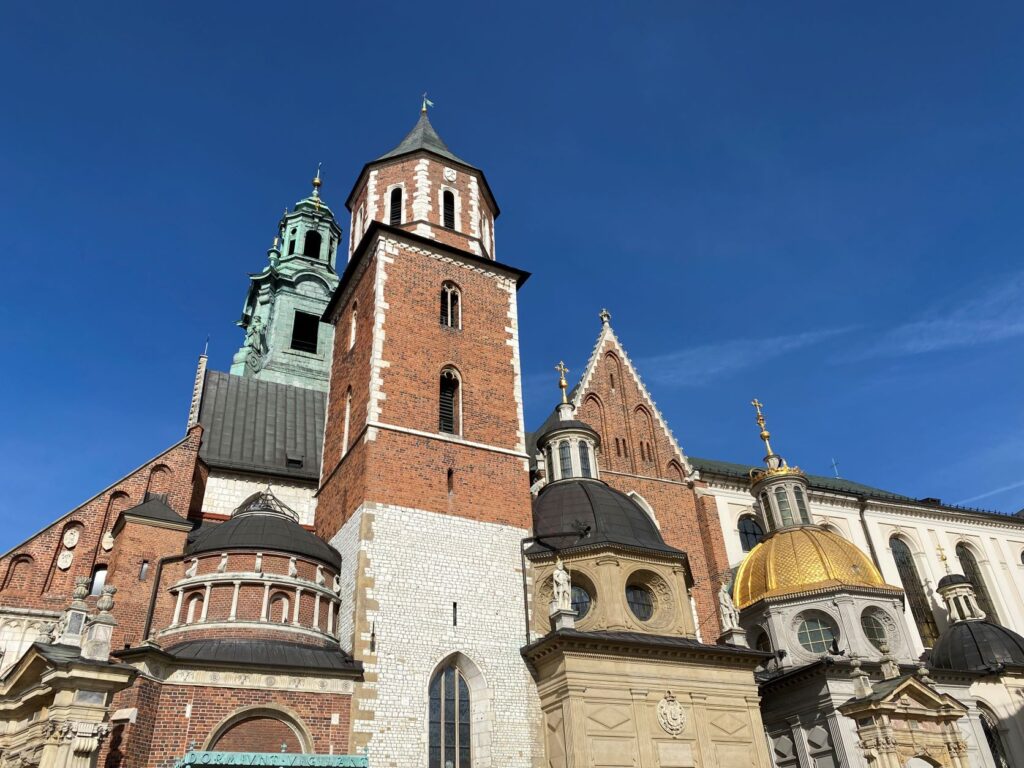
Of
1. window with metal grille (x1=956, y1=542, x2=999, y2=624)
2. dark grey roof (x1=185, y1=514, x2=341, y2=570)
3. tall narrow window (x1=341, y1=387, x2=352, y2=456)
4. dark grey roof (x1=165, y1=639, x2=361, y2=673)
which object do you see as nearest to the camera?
dark grey roof (x1=165, y1=639, x2=361, y2=673)

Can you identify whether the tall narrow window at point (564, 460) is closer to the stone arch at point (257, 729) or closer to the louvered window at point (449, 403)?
the louvered window at point (449, 403)

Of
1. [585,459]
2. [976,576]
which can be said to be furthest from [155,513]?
[976,576]

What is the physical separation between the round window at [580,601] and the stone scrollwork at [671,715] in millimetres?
2697

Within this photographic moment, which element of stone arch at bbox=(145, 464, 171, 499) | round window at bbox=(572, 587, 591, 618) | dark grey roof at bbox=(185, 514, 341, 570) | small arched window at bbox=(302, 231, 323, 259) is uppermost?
small arched window at bbox=(302, 231, 323, 259)

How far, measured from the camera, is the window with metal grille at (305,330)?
148 ft

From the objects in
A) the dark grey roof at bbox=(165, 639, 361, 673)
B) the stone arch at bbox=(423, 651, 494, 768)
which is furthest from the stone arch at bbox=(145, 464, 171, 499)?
the stone arch at bbox=(423, 651, 494, 768)

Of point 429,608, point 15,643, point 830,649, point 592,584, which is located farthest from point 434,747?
point 830,649

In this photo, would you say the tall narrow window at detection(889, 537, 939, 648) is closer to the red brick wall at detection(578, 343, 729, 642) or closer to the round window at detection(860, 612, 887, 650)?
the round window at detection(860, 612, 887, 650)

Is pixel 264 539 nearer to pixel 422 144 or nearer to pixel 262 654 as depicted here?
pixel 262 654

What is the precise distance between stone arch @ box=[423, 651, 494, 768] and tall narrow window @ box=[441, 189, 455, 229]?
13254 mm

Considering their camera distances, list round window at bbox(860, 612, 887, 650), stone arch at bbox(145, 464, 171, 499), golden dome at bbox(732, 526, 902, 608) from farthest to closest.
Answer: golden dome at bbox(732, 526, 902, 608)
round window at bbox(860, 612, 887, 650)
stone arch at bbox(145, 464, 171, 499)

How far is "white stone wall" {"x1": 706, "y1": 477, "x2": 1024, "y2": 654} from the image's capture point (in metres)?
30.7

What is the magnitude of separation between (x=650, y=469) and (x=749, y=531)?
589 cm

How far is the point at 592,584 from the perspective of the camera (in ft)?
65.0
